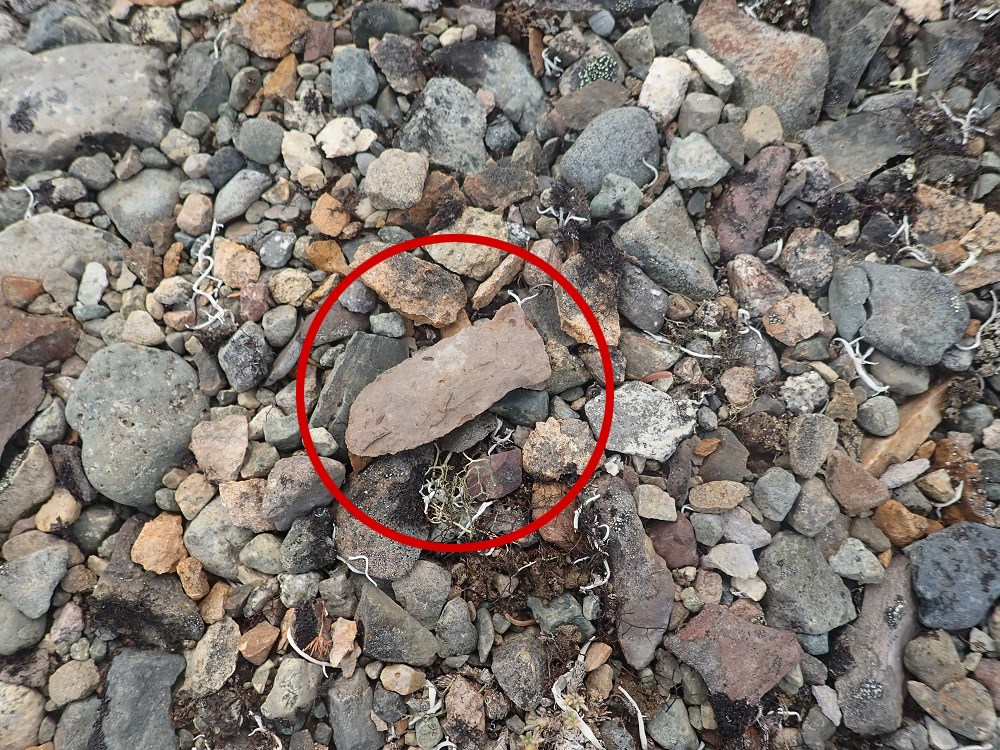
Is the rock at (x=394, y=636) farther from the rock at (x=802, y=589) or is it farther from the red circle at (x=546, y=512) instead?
the rock at (x=802, y=589)

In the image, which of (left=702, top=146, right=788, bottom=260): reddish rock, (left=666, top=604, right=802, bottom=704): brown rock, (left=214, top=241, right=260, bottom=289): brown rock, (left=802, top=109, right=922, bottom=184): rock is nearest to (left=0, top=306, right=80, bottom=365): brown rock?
(left=214, top=241, right=260, bottom=289): brown rock

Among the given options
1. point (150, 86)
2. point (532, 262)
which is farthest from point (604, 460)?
point (150, 86)

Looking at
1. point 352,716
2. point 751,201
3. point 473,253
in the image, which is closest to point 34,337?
point 473,253

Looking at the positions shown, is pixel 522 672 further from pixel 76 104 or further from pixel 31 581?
pixel 76 104

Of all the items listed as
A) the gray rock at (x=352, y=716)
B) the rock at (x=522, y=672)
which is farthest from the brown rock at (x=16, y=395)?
the rock at (x=522, y=672)

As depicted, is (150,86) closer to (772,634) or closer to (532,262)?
(532,262)
